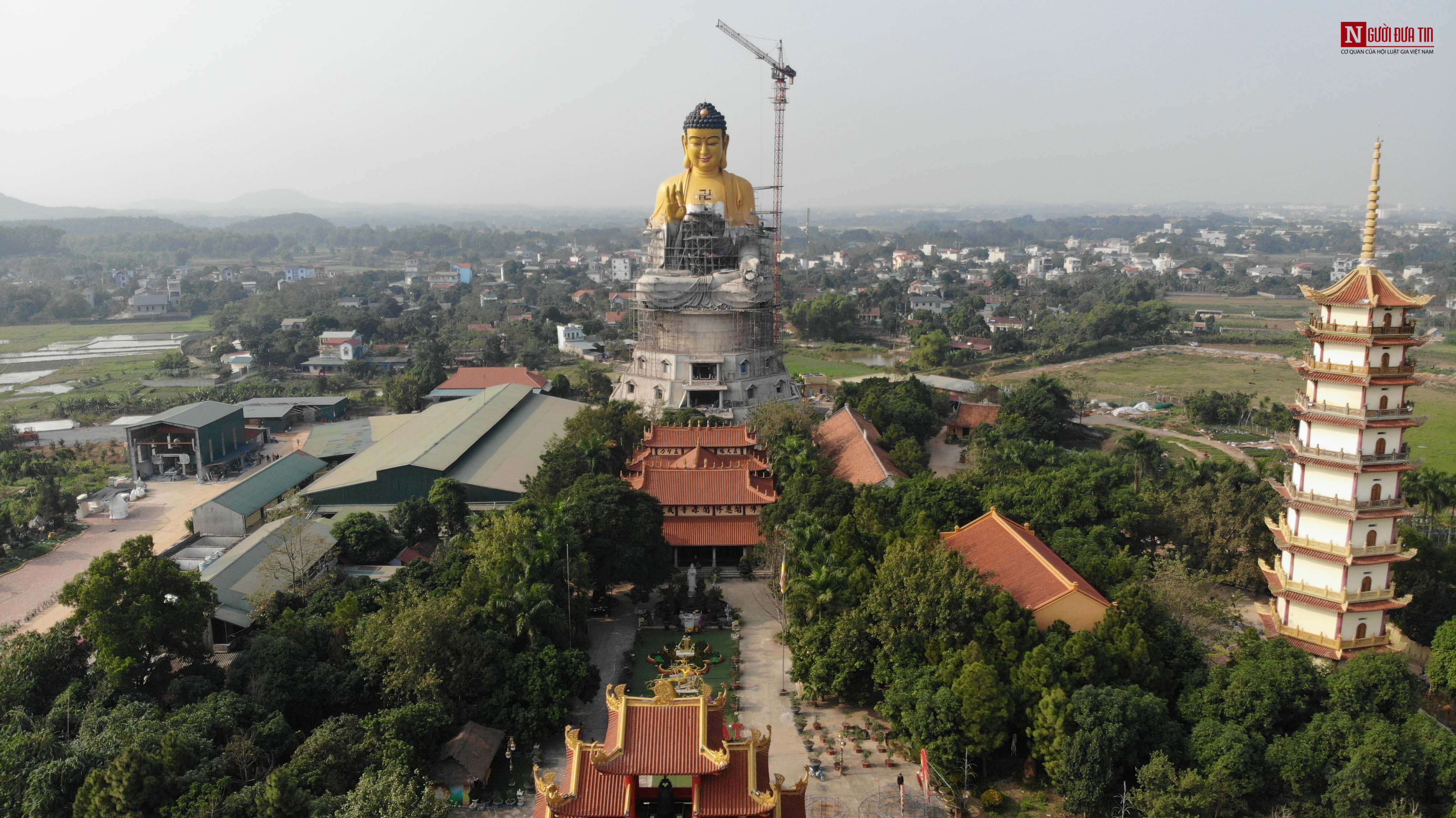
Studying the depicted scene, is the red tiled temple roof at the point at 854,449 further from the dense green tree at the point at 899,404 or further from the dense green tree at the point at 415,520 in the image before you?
the dense green tree at the point at 415,520

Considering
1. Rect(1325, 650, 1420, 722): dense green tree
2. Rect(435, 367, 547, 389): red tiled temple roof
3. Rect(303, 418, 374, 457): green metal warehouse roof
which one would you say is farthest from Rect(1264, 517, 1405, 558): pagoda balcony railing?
Rect(435, 367, 547, 389): red tiled temple roof

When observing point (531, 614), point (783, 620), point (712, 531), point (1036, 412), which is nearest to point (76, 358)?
point (712, 531)

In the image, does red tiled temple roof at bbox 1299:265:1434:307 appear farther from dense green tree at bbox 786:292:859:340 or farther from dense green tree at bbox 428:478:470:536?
dense green tree at bbox 786:292:859:340

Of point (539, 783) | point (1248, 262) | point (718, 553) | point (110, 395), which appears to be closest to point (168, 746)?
point (539, 783)

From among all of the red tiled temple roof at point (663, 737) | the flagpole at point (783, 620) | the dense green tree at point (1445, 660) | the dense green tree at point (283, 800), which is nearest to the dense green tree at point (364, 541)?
the dense green tree at point (1445, 660)

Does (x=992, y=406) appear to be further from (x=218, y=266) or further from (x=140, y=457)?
(x=218, y=266)
